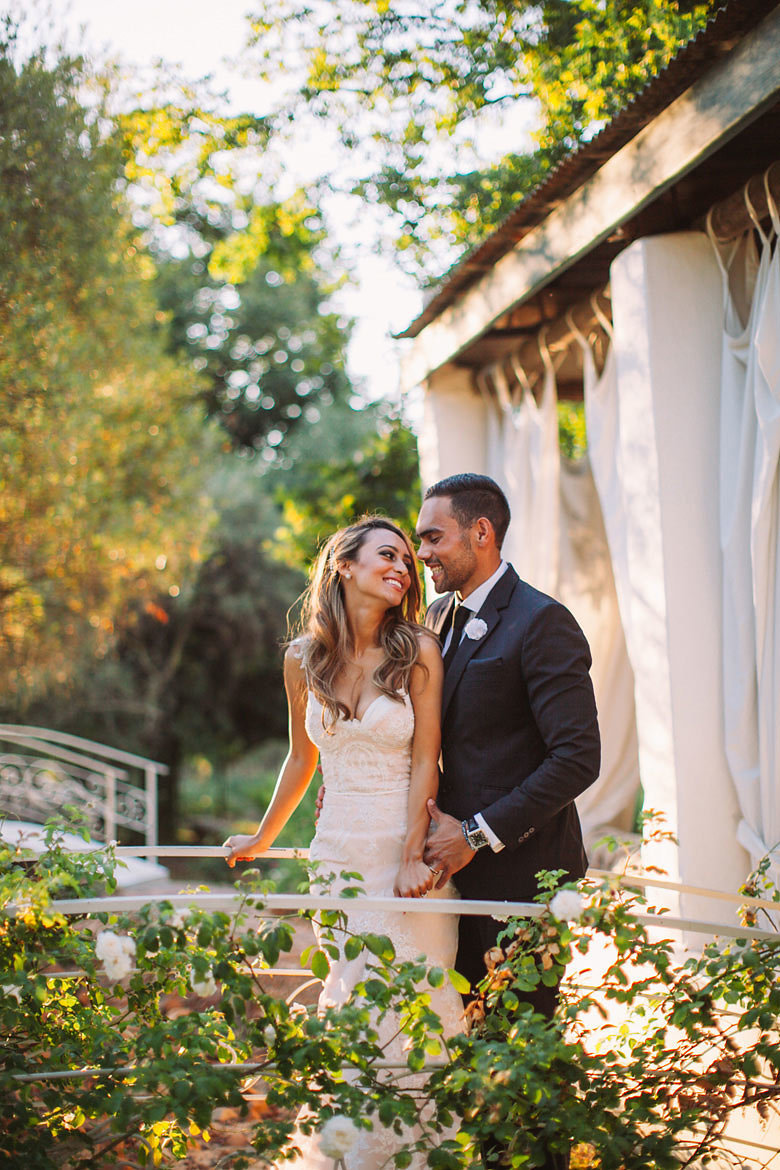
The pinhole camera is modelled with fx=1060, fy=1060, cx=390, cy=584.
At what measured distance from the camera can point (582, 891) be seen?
2.28 meters

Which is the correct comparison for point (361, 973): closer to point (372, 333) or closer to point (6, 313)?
point (6, 313)

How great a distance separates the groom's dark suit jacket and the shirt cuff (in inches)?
0.4

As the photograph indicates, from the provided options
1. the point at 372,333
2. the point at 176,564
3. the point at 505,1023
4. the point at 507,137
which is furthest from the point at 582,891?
the point at 176,564

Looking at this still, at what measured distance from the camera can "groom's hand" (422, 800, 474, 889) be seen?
8.79ft

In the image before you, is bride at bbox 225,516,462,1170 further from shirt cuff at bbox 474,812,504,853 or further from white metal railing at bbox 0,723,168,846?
white metal railing at bbox 0,723,168,846

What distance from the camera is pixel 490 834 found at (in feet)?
8.65

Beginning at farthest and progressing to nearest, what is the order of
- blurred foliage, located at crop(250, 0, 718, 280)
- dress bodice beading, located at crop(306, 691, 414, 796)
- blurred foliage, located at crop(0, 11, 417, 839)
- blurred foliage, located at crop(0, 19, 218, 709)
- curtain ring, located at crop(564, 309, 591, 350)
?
blurred foliage, located at crop(0, 11, 417, 839)
blurred foliage, located at crop(0, 19, 218, 709)
blurred foliage, located at crop(250, 0, 718, 280)
curtain ring, located at crop(564, 309, 591, 350)
dress bodice beading, located at crop(306, 691, 414, 796)

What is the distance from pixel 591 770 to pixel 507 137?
5.67 m

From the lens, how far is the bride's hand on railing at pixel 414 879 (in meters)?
2.67

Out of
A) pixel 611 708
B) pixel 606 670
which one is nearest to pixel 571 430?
pixel 606 670

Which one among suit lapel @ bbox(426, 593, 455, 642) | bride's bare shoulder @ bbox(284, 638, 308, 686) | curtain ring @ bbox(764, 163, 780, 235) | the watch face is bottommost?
the watch face

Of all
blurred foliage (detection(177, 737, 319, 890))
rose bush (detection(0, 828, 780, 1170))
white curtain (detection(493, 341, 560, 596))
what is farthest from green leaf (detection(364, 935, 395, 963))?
blurred foliage (detection(177, 737, 319, 890))

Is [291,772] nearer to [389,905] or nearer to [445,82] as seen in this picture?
[389,905]

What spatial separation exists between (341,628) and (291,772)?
1.70ft
